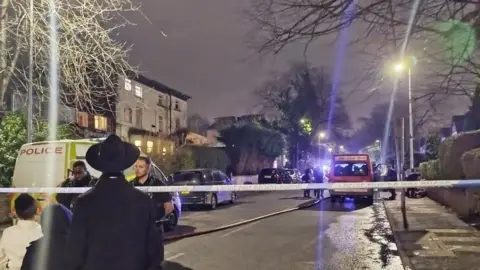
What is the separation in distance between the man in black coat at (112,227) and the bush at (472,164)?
12.3 m

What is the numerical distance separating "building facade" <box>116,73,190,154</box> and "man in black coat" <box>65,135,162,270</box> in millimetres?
30031

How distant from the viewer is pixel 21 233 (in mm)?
4398

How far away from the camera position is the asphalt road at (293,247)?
962 cm

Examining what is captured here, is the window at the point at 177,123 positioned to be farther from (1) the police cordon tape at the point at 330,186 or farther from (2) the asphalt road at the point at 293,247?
(1) the police cordon tape at the point at 330,186

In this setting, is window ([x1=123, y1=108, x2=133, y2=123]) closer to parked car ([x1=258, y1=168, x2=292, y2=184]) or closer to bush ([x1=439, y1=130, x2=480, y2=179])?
parked car ([x1=258, y1=168, x2=292, y2=184])

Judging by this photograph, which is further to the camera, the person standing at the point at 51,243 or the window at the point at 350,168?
the window at the point at 350,168

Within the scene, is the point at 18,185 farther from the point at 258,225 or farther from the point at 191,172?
the point at 191,172

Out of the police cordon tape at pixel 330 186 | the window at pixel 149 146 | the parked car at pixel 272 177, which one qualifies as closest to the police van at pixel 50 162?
the police cordon tape at pixel 330 186

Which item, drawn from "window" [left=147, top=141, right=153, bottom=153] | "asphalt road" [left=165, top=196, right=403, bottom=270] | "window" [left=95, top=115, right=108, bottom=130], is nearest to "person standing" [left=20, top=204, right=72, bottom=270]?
"asphalt road" [left=165, top=196, right=403, bottom=270]

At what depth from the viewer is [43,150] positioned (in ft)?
40.7

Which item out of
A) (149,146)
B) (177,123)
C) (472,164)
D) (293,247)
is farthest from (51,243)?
(177,123)

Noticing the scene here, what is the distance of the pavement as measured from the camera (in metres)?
9.04

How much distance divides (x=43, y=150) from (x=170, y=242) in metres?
3.58

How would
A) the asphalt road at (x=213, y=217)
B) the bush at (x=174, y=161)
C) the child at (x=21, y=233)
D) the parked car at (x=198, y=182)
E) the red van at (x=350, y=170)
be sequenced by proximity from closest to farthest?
the child at (x=21, y=233)
the asphalt road at (x=213, y=217)
the parked car at (x=198, y=182)
the red van at (x=350, y=170)
the bush at (x=174, y=161)
